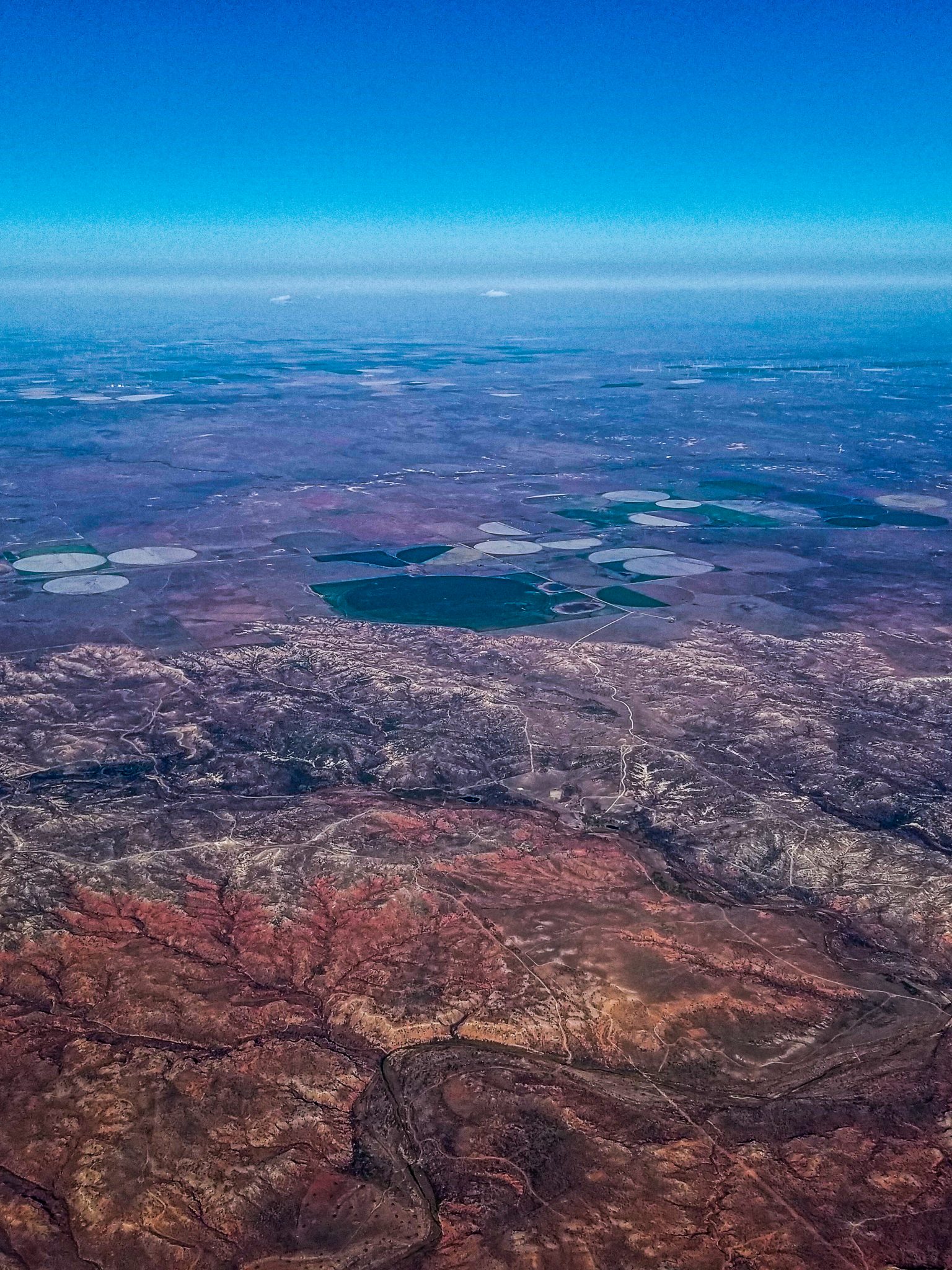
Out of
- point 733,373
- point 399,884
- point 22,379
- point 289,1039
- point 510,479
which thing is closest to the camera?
point 289,1039

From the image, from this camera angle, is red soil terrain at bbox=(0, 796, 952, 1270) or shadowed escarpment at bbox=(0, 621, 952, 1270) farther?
shadowed escarpment at bbox=(0, 621, 952, 1270)

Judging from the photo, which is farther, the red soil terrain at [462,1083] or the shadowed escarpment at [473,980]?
the shadowed escarpment at [473,980]

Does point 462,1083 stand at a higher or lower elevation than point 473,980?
lower

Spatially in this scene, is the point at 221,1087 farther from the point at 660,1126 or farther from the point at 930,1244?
the point at 930,1244

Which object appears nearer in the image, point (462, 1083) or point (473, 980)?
point (462, 1083)

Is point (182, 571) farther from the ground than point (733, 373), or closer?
closer

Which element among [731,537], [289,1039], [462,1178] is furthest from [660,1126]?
[731,537]

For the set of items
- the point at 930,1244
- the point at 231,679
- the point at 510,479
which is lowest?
the point at 930,1244

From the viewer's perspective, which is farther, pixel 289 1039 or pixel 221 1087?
pixel 289 1039

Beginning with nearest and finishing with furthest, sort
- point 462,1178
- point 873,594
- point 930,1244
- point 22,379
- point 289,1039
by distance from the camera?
point 930,1244, point 462,1178, point 289,1039, point 873,594, point 22,379

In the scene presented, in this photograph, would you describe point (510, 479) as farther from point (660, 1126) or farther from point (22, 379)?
point (22, 379)
